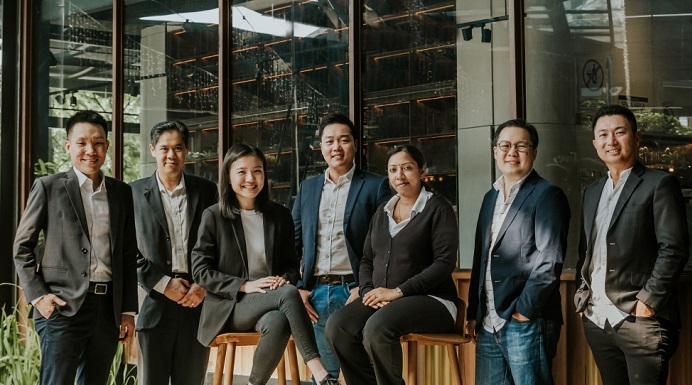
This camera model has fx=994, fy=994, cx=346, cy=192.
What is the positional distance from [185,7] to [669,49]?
3.63 m

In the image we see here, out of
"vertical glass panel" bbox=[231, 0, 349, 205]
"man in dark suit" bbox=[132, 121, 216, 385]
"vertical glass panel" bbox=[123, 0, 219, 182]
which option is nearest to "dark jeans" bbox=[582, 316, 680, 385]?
"man in dark suit" bbox=[132, 121, 216, 385]

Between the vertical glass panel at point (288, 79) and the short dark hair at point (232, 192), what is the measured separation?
119cm

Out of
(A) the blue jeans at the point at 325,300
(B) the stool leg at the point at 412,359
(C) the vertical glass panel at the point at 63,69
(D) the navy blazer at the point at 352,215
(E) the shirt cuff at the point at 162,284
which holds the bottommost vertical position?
(B) the stool leg at the point at 412,359

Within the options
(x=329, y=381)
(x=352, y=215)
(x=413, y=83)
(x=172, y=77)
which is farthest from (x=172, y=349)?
(x=172, y=77)

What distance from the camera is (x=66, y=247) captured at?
4715mm

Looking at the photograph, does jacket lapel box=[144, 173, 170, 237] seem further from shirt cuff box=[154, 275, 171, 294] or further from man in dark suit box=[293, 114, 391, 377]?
man in dark suit box=[293, 114, 391, 377]

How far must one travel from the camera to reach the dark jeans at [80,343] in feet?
15.1

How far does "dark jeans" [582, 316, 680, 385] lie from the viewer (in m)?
3.94

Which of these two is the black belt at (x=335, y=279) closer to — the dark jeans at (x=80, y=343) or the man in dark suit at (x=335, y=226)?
the man in dark suit at (x=335, y=226)

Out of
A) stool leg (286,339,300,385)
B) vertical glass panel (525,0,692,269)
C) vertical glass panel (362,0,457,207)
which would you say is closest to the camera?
vertical glass panel (525,0,692,269)

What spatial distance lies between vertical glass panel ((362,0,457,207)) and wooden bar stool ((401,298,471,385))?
102 cm

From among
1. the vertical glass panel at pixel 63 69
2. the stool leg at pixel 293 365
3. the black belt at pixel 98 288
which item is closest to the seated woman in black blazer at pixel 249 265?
the stool leg at pixel 293 365

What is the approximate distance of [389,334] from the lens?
4.50 metres

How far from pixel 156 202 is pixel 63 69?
3.55 m
